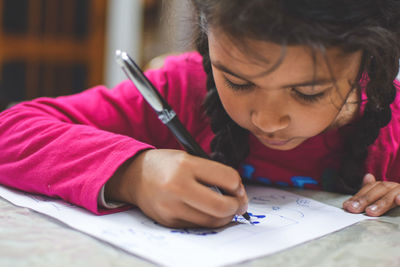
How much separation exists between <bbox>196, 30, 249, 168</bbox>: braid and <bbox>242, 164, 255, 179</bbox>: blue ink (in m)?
0.01

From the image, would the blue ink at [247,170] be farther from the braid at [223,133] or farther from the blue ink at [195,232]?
the blue ink at [195,232]

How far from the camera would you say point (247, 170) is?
73cm

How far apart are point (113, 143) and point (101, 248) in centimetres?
16

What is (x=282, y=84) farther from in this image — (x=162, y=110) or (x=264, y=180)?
(x=264, y=180)

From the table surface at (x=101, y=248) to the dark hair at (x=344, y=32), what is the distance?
0.61ft

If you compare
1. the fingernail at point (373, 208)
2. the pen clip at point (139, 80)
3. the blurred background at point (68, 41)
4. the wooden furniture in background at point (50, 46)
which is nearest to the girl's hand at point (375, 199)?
the fingernail at point (373, 208)

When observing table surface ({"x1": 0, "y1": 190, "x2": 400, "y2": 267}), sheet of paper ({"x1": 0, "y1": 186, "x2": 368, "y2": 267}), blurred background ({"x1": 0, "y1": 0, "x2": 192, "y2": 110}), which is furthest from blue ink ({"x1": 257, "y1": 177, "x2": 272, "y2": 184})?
blurred background ({"x1": 0, "y1": 0, "x2": 192, "y2": 110})

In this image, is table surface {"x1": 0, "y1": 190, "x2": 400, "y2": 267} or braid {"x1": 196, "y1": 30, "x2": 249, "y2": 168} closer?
table surface {"x1": 0, "y1": 190, "x2": 400, "y2": 267}

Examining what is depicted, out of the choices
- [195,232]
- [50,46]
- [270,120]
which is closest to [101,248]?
[195,232]

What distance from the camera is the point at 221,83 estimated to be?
0.58 metres

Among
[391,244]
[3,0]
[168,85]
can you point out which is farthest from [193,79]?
[3,0]

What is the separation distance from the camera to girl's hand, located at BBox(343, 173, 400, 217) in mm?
562

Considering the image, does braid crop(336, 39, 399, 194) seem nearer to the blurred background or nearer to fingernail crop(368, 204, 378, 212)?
fingernail crop(368, 204, 378, 212)

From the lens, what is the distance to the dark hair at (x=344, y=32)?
0.46 m
